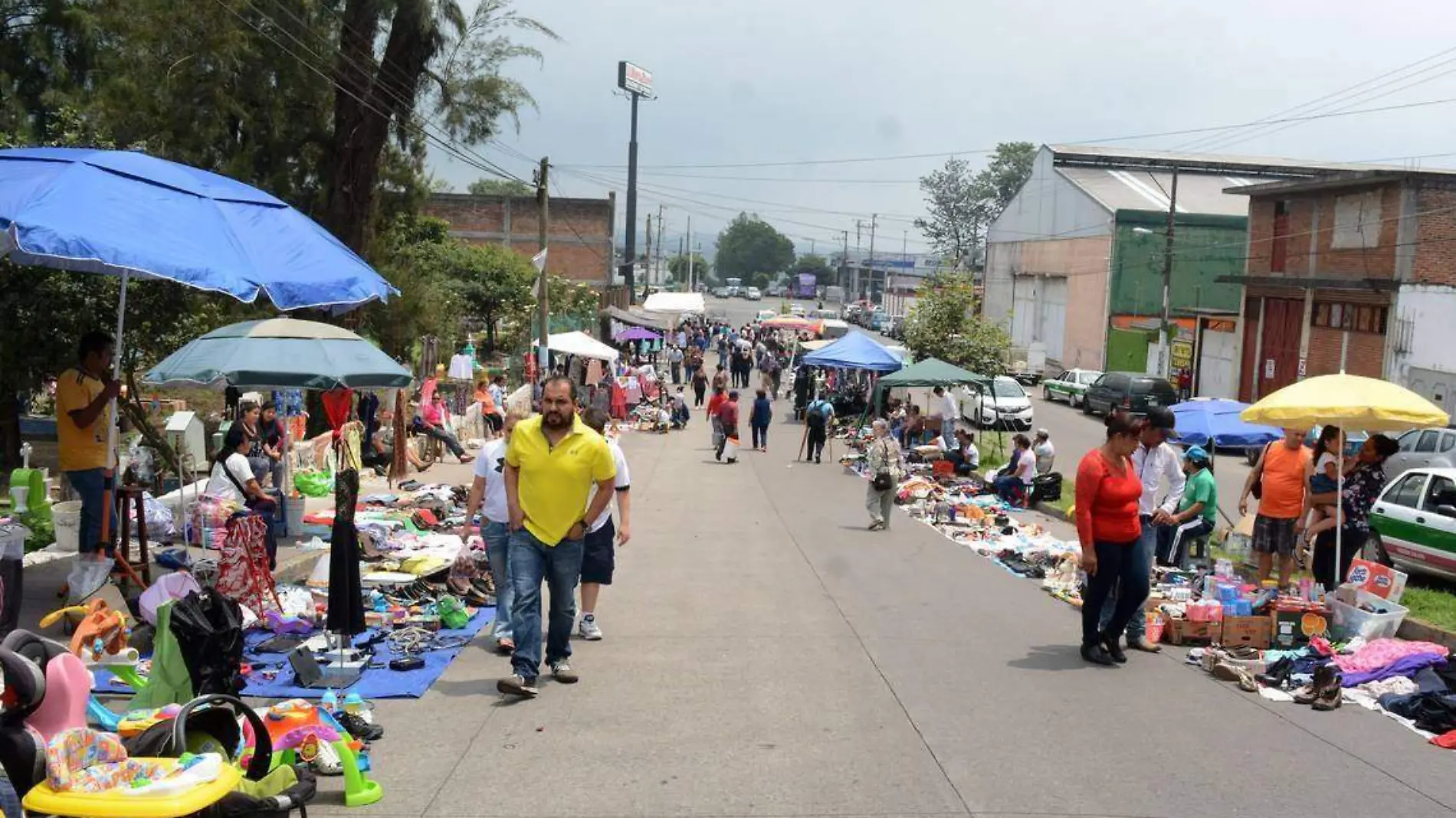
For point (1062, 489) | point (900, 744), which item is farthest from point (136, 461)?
point (1062, 489)

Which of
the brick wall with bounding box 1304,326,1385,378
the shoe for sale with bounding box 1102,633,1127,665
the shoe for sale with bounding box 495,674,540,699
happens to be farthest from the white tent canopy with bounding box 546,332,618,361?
the shoe for sale with bounding box 495,674,540,699

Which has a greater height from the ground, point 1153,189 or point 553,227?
point 1153,189

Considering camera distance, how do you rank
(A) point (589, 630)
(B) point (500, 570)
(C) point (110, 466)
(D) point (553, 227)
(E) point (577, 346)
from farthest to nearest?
(D) point (553, 227) < (E) point (577, 346) < (A) point (589, 630) < (B) point (500, 570) < (C) point (110, 466)

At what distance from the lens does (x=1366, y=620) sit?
9836 millimetres

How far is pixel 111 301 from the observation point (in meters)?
16.0

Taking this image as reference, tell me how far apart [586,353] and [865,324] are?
70.2 meters

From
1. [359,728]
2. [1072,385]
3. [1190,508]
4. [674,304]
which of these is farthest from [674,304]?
[359,728]

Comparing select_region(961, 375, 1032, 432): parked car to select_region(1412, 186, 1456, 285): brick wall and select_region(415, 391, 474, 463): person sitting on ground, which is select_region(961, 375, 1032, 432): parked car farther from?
select_region(415, 391, 474, 463): person sitting on ground

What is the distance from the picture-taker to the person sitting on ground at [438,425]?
73.2ft

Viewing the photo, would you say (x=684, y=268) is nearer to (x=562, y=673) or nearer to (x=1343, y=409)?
(x=1343, y=409)

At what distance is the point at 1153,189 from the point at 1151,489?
5583 centimetres

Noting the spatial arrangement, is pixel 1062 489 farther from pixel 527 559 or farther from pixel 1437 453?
pixel 527 559

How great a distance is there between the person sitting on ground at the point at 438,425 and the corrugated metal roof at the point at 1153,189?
1656 inches

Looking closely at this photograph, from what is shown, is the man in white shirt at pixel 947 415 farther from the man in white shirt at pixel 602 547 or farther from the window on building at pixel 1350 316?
the man in white shirt at pixel 602 547
